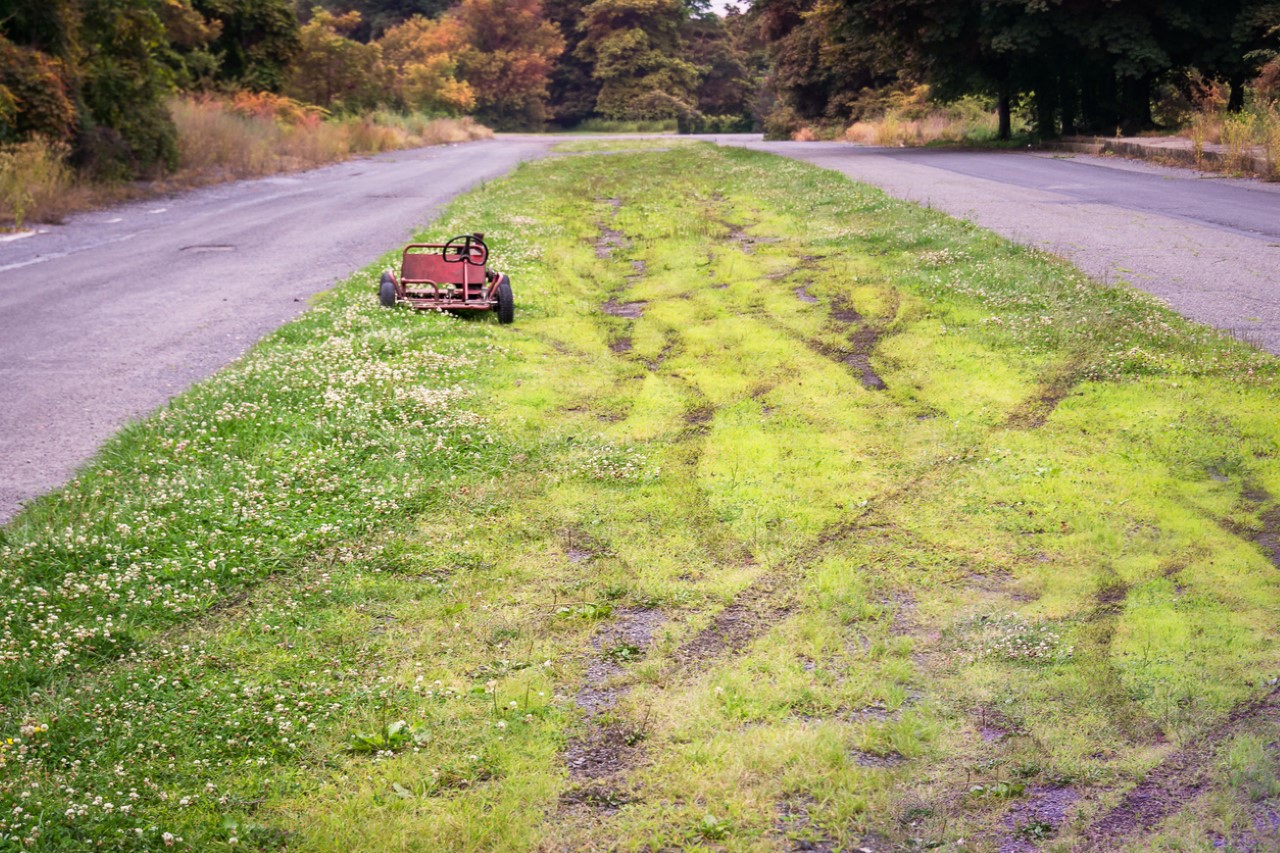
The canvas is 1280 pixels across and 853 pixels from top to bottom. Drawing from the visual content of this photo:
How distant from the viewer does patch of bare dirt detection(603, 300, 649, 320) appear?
1024 centimetres

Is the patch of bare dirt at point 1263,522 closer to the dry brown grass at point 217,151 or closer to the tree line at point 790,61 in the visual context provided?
the dry brown grass at point 217,151

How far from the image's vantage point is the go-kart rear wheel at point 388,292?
1002cm

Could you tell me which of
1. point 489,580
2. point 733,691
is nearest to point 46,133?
point 489,580

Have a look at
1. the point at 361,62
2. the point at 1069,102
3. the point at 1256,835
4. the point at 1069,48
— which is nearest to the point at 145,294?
the point at 1256,835

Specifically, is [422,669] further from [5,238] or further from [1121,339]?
[5,238]

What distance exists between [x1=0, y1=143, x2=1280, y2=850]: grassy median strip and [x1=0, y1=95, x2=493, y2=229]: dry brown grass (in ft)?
38.1

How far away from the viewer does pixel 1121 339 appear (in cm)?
810

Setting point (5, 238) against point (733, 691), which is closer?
point (733, 691)

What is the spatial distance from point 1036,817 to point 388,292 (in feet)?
26.4

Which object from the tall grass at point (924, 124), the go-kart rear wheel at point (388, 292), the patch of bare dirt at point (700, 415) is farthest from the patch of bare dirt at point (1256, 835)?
the tall grass at point (924, 124)

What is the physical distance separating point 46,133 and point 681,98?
6456 centimetres

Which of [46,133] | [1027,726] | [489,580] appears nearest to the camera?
[1027,726]

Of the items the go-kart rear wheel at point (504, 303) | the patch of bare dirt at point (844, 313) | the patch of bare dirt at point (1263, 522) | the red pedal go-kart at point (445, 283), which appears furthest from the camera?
the red pedal go-kart at point (445, 283)

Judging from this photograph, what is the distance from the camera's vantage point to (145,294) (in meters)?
11.5
